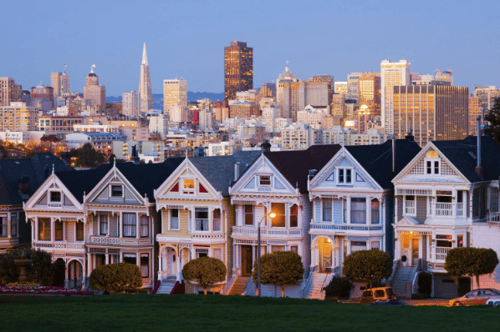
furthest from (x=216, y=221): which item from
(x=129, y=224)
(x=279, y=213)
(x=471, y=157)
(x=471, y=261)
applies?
(x=471, y=261)

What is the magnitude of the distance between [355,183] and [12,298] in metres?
17.5

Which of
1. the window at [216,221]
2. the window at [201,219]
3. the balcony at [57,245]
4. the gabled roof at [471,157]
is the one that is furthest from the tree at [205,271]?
the gabled roof at [471,157]

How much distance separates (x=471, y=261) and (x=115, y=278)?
17.2 metres

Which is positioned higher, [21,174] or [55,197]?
[21,174]

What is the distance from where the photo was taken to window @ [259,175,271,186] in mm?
52781

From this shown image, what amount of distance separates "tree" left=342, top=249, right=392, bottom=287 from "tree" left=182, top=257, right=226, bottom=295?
258 inches

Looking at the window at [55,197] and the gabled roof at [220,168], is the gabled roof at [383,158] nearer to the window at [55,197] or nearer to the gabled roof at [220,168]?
the gabled roof at [220,168]

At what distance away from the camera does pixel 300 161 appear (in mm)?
54938

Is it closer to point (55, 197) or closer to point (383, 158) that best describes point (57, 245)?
point (55, 197)

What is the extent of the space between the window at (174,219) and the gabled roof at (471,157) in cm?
1369

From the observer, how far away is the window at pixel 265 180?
52.8 metres

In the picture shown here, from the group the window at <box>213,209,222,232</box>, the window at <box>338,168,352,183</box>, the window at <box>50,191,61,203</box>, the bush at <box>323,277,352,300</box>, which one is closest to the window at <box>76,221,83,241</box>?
the window at <box>50,191,61,203</box>

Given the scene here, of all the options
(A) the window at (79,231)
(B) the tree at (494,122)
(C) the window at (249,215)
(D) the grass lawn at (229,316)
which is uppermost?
(B) the tree at (494,122)

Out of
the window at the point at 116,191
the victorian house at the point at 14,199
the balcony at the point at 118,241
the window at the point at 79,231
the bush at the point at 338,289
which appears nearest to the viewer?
the bush at the point at 338,289
